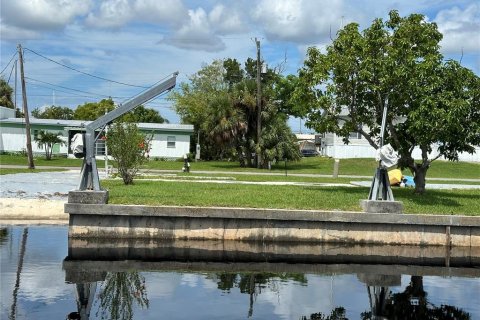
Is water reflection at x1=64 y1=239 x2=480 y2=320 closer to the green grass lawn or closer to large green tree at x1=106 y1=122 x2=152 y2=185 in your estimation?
large green tree at x1=106 y1=122 x2=152 y2=185

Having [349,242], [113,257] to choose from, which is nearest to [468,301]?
[349,242]

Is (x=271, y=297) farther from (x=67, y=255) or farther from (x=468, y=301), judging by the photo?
(x=67, y=255)

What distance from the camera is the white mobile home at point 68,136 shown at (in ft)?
170

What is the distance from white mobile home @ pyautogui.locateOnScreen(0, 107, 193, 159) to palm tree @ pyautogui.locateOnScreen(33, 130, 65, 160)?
6.29 feet

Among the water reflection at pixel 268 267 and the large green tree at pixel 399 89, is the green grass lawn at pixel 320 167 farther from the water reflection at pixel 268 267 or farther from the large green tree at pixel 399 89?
the water reflection at pixel 268 267

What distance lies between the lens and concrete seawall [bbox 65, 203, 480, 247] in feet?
49.5

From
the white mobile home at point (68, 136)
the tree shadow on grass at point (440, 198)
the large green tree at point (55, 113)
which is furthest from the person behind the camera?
the large green tree at point (55, 113)

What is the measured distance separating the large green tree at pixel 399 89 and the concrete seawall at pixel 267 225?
3.45 metres

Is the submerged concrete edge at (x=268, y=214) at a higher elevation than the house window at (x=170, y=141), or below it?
below

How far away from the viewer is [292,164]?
49844 millimetres

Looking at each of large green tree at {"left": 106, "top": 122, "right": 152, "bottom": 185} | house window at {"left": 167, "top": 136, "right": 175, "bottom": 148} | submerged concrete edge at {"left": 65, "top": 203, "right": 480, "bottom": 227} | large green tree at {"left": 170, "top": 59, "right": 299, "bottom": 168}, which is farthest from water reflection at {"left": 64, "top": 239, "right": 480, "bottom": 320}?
house window at {"left": 167, "top": 136, "right": 175, "bottom": 148}

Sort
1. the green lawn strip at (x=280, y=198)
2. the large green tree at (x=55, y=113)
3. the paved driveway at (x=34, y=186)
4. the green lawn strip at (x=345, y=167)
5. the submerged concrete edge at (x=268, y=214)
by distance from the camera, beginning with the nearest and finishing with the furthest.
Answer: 1. the submerged concrete edge at (x=268, y=214)
2. the green lawn strip at (x=280, y=198)
3. the paved driveway at (x=34, y=186)
4. the green lawn strip at (x=345, y=167)
5. the large green tree at (x=55, y=113)

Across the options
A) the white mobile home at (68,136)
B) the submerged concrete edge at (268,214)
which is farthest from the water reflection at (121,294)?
the white mobile home at (68,136)

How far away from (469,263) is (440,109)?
16.3 feet
